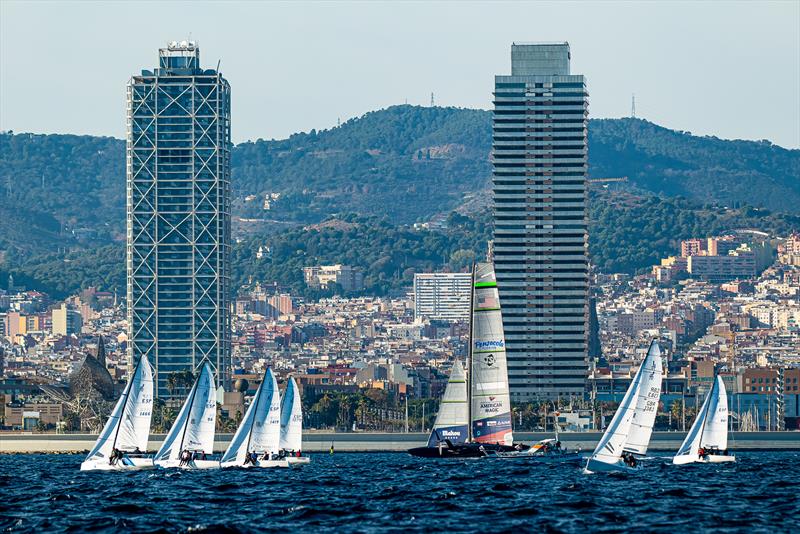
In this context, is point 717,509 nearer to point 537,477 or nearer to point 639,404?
point 639,404

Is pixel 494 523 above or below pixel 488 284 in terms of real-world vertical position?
below

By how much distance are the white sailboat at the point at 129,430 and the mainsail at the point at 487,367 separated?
19.4 metres

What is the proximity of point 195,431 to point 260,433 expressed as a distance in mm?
7708

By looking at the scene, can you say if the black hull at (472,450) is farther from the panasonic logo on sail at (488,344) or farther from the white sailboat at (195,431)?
the white sailboat at (195,431)

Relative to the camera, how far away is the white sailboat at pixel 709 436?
412ft

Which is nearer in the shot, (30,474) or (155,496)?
(155,496)

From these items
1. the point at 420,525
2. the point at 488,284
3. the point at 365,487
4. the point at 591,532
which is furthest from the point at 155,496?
the point at 488,284

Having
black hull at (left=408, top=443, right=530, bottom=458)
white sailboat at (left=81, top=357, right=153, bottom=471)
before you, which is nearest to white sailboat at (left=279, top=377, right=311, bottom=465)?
black hull at (left=408, top=443, right=530, bottom=458)

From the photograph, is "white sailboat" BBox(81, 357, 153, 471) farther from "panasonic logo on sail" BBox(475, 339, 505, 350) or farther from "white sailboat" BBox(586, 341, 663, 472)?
"white sailboat" BBox(586, 341, 663, 472)

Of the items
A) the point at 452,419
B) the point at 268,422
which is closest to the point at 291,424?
the point at 268,422

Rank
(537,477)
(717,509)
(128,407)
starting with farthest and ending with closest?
1. (128,407)
2. (537,477)
3. (717,509)

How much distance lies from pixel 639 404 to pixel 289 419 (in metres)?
38.1

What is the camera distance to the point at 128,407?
120m

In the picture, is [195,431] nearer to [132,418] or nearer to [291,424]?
[132,418]
